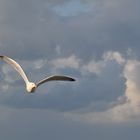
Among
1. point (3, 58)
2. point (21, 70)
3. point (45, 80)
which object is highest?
point (3, 58)

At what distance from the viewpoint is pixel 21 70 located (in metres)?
75.3

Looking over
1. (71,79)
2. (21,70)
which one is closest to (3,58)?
(21,70)

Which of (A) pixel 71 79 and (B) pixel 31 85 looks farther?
(A) pixel 71 79

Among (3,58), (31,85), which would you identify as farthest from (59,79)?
(3,58)

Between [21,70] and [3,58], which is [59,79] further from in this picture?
[3,58]

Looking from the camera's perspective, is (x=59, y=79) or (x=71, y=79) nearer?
(x=59, y=79)

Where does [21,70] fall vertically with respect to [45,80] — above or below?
above

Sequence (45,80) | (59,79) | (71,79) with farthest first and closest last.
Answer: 1. (71,79)
2. (59,79)
3. (45,80)

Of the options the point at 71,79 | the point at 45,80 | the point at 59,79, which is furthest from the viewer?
the point at 71,79

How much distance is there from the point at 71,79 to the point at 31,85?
8.91 meters

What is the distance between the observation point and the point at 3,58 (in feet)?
268

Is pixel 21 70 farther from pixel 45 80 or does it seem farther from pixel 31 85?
pixel 45 80

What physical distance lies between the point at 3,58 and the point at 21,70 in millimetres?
8103

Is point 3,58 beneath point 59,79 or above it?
above
